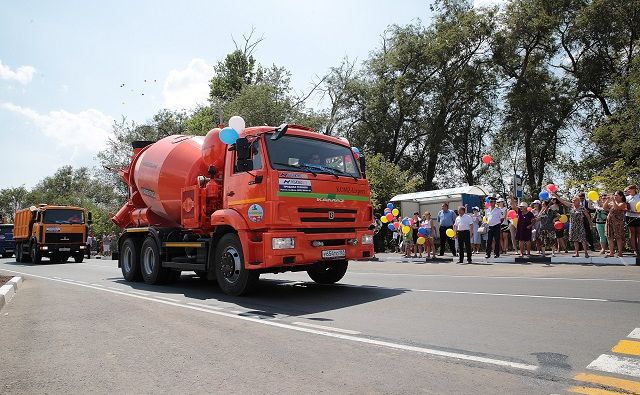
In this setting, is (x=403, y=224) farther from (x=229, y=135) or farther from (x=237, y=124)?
(x=229, y=135)

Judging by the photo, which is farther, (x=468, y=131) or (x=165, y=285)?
(x=468, y=131)

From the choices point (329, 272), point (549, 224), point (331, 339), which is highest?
point (549, 224)

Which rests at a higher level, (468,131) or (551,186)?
(468,131)

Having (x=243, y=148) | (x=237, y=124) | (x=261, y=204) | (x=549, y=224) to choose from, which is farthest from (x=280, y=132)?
(x=549, y=224)

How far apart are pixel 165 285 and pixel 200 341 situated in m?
6.55

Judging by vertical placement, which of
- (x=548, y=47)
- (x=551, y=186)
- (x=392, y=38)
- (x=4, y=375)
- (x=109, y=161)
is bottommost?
(x=4, y=375)

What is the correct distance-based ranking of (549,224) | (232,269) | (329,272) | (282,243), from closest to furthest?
(282,243) → (232,269) → (329,272) → (549,224)

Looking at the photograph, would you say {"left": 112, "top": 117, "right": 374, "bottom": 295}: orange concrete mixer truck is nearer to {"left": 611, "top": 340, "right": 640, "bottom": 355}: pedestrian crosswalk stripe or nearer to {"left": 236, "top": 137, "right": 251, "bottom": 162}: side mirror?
{"left": 236, "top": 137, "right": 251, "bottom": 162}: side mirror

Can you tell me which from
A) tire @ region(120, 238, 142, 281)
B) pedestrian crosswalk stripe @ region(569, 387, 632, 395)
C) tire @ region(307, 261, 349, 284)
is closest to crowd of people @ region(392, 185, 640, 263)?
tire @ region(307, 261, 349, 284)

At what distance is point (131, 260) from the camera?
12.5m

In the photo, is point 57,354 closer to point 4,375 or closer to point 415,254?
point 4,375

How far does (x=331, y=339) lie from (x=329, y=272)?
16.5 feet

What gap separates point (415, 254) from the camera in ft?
61.7

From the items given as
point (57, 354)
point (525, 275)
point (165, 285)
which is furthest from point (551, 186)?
point (57, 354)
